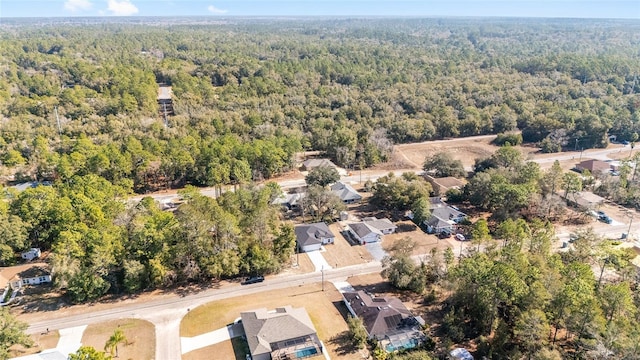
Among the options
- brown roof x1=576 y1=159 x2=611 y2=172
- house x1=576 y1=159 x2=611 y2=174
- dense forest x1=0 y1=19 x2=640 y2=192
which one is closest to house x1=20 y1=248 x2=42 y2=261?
dense forest x1=0 y1=19 x2=640 y2=192

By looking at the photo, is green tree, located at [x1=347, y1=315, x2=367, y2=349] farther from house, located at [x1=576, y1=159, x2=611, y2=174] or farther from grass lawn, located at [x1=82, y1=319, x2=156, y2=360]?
house, located at [x1=576, y1=159, x2=611, y2=174]

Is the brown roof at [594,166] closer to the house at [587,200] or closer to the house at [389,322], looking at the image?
the house at [587,200]

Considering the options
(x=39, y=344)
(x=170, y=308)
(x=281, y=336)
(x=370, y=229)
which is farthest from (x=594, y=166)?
(x=39, y=344)

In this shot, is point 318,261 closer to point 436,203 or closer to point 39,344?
point 436,203

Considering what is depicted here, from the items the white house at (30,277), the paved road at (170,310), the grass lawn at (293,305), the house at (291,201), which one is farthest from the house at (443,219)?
the white house at (30,277)

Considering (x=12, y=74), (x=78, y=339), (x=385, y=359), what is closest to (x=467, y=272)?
(x=385, y=359)
